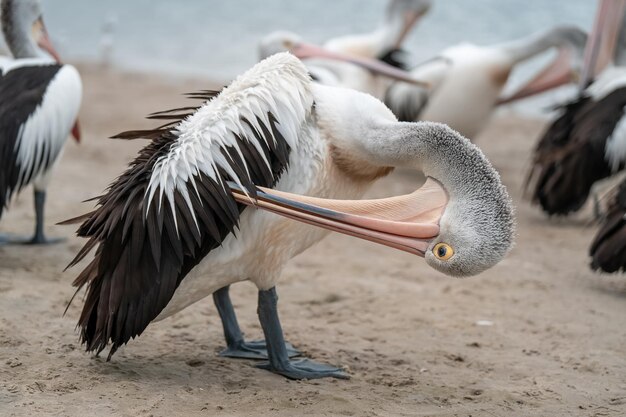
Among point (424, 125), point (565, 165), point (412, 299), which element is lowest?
point (412, 299)

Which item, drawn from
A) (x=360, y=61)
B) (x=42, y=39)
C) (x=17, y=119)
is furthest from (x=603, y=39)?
(x=17, y=119)

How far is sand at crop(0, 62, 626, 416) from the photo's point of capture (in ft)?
13.1

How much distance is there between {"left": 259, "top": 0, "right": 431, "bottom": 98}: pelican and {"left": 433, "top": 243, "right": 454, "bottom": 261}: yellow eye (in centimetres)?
431

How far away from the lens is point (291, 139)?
4.19 metres

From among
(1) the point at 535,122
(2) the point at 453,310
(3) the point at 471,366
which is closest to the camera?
(3) the point at 471,366

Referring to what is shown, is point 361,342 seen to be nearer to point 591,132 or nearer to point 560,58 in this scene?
point 591,132

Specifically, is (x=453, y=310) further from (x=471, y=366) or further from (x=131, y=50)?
(x=131, y=50)

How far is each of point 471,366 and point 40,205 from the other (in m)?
3.22

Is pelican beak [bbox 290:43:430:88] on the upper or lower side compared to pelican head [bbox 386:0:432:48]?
lower

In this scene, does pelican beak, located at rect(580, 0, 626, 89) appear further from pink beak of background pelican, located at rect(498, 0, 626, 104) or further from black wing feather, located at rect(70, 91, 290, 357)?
black wing feather, located at rect(70, 91, 290, 357)

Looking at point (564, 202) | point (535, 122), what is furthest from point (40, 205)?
point (535, 122)

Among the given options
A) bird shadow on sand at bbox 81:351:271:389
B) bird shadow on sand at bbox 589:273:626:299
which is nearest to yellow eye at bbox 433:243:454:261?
bird shadow on sand at bbox 81:351:271:389

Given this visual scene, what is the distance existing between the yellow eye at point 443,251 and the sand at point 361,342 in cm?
67

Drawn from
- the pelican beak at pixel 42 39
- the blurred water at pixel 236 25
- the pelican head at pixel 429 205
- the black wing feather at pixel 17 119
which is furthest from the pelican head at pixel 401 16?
the pelican head at pixel 429 205
